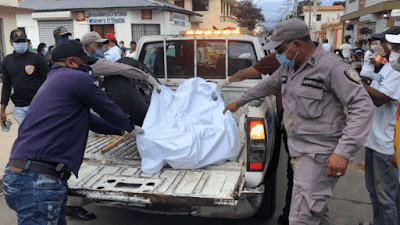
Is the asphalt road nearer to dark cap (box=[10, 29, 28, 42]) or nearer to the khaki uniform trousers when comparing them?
the khaki uniform trousers

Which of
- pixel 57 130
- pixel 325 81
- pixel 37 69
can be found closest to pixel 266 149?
pixel 325 81

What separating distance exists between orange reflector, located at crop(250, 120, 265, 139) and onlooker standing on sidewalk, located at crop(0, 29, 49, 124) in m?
3.32

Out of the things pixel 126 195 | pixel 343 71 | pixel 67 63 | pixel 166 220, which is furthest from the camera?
pixel 166 220

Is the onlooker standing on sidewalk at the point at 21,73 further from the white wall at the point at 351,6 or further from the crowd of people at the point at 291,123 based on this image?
the white wall at the point at 351,6

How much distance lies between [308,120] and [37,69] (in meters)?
4.02

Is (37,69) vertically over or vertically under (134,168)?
over

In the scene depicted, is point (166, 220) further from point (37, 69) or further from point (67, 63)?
point (37, 69)

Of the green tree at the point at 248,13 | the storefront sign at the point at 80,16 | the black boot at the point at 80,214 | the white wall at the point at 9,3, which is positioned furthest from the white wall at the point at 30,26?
the green tree at the point at 248,13

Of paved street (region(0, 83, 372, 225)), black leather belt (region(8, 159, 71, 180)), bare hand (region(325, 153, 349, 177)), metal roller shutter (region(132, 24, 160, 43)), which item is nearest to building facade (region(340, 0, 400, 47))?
paved street (region(0, 83, 372, 225))

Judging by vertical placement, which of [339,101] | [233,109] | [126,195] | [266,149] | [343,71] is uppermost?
[343,71]

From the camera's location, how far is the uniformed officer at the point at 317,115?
94.7 inches

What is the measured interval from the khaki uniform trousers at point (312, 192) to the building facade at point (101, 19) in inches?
832

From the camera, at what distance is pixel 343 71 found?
245 centimetres

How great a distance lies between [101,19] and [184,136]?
72.8 ft
